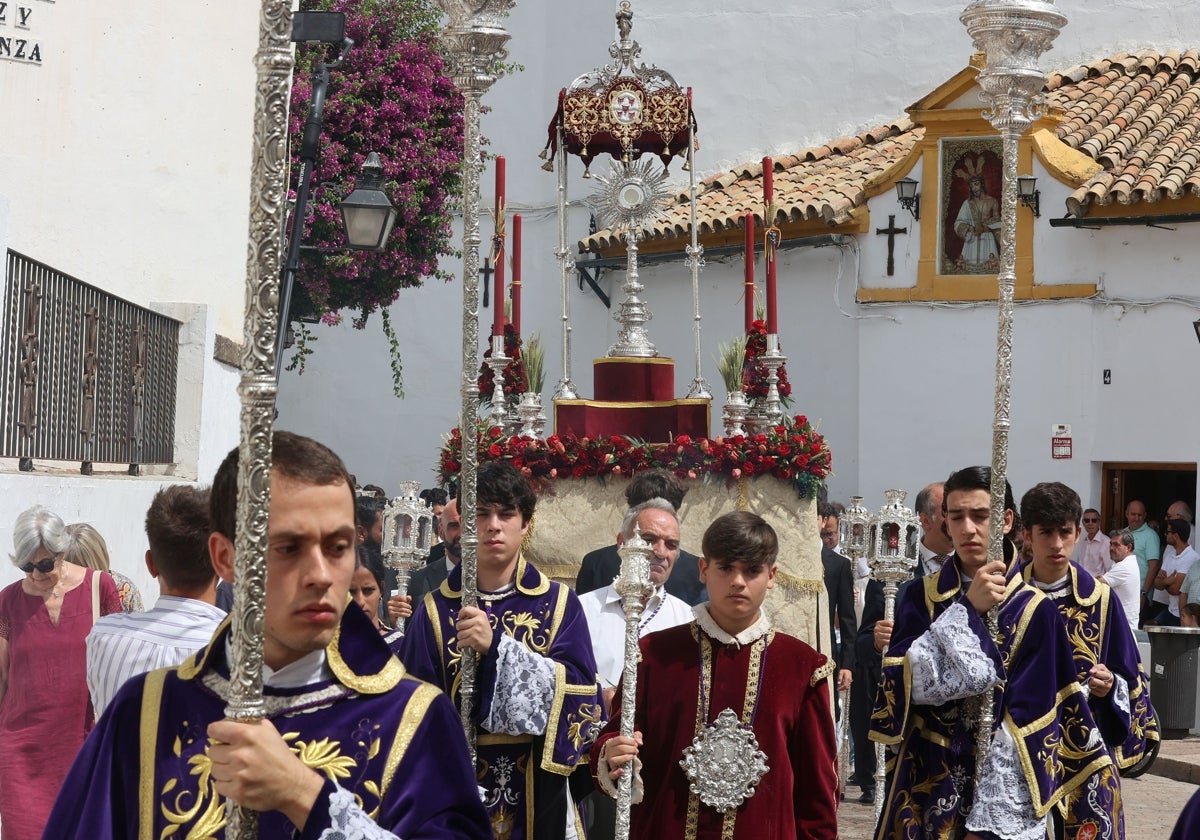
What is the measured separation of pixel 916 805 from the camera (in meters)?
5.22

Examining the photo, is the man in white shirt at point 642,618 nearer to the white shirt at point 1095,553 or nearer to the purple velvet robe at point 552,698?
the purple velvet robe at point 552,698

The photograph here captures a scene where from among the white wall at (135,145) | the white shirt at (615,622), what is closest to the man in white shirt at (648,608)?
the white shirt at (615,622)

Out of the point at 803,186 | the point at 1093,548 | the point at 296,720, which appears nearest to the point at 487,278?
the point at 803,186

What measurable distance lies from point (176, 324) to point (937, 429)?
9667mm

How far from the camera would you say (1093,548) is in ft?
52.8

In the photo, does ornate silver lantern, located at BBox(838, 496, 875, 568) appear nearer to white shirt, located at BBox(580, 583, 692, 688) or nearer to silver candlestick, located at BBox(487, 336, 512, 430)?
white shirt, located at BBox(580, 583, 692, 688)

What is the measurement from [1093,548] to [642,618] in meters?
10.6

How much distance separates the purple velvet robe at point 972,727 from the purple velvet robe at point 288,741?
260 cm

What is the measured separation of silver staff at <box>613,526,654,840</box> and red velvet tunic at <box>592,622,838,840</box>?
0.11 m

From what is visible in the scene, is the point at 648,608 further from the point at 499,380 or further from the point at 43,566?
the point at 499,380

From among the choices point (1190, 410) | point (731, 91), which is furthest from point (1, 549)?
point (731, 91)

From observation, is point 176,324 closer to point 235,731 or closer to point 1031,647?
point 1031,647

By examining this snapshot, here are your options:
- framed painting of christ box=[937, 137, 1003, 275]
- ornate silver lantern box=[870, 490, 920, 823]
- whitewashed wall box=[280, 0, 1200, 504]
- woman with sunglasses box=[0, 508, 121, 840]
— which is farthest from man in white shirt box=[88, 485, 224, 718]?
framed painting of christ box=[937, 137, 1003, 275]

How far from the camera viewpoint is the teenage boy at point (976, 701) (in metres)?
4.99
